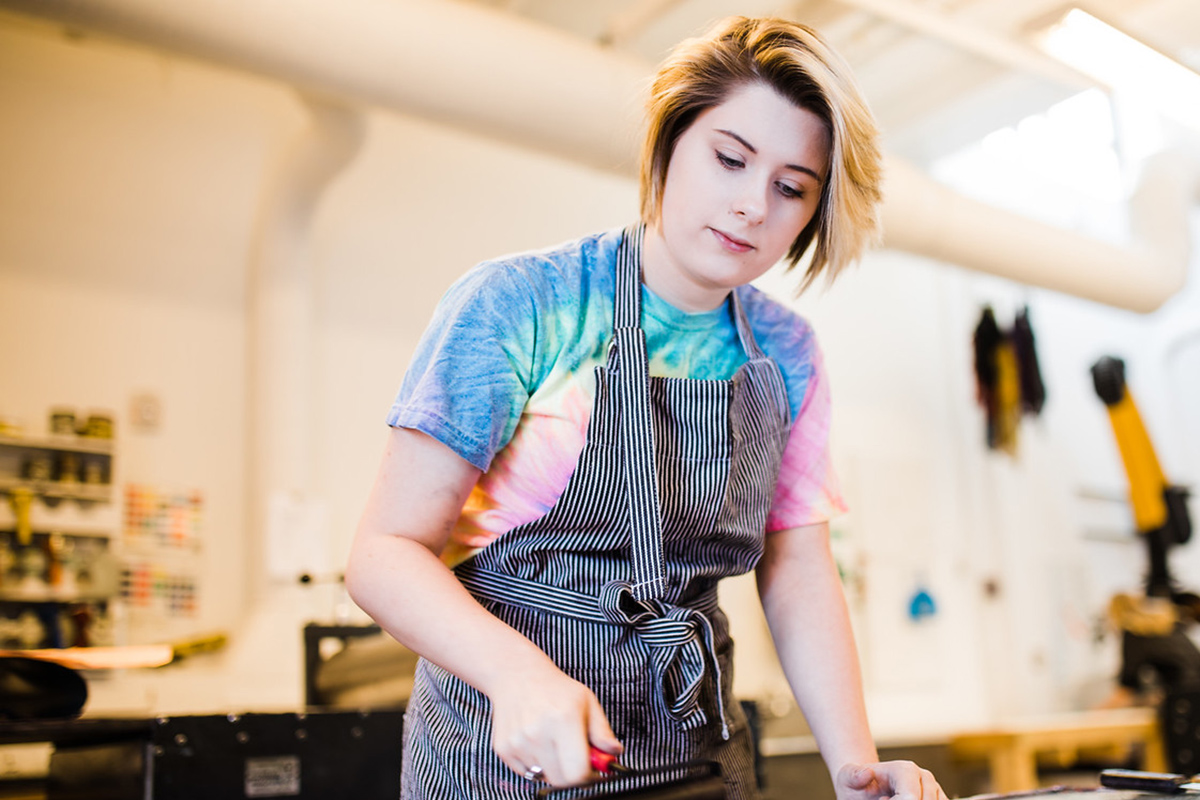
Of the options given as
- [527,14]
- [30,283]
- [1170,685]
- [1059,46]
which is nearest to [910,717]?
[1170,685]

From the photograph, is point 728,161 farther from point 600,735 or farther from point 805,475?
point 600,735

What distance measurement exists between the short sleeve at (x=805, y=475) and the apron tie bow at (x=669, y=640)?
0.24 m

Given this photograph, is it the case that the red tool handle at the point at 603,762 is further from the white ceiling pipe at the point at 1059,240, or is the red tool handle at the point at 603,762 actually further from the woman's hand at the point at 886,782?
the white ceiling pipe at the point at 1059,240

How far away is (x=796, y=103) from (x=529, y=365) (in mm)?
349

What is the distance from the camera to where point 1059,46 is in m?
2.94

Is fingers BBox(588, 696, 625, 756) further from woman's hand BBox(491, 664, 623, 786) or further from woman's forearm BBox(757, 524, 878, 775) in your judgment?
woman's forearm BBox(757, 524, 878, 775)

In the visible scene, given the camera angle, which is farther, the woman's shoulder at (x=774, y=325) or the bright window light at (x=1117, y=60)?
the bright window light at (x=1117, y=60)

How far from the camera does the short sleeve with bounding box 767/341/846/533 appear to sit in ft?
3.67

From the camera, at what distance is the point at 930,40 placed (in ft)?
15.0

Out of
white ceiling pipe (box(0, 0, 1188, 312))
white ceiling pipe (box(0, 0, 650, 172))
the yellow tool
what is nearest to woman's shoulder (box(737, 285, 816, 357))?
white ceiling pipe (box(0, 0, 1188, 312))

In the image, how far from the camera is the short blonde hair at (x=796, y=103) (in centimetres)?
97

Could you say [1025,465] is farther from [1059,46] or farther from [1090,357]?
[1059,46]

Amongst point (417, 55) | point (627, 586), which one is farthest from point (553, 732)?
point (417, 55)

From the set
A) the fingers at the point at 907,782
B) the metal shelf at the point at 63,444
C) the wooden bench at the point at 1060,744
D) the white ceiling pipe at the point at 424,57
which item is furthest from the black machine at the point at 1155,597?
the metal shelf at the point at 63,444
